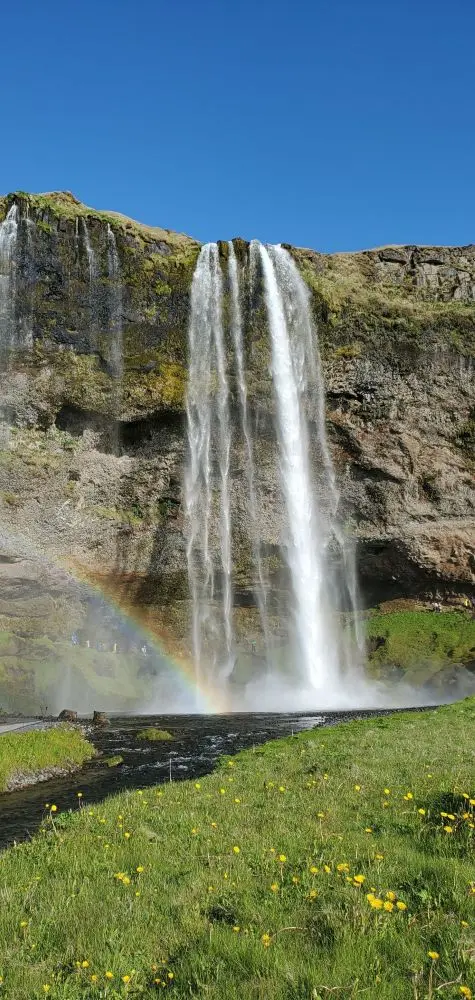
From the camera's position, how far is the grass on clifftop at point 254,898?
440 centimetres

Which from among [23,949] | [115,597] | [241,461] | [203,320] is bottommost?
[23,949]

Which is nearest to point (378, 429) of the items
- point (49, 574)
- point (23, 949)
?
point (49, 574)

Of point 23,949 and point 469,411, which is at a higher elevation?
point 469,411

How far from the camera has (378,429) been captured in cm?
5122

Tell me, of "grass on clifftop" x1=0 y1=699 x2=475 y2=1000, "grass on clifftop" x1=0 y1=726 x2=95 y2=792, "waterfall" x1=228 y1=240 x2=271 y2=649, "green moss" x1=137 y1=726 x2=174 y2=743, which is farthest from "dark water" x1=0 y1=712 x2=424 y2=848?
"waterfall" x1=228 y1=240 x2=271 y2=649

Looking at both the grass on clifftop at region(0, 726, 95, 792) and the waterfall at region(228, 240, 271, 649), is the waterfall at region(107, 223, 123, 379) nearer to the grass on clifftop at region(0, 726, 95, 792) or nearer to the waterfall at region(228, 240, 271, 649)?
the waterfall at region(228, 240, 271, 649)

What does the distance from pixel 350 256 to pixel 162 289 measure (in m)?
18.0

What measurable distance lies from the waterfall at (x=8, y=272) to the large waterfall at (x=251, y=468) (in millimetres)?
13524

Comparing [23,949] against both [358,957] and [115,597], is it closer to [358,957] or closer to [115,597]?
[358,957]

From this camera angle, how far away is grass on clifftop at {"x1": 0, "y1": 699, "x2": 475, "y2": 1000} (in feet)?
14.4

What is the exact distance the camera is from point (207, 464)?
49.4 metres

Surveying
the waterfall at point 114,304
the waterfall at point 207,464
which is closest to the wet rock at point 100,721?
the waterfall at point 207,464

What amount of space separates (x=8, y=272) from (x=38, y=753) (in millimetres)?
39752

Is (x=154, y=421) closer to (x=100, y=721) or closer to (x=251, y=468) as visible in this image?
(x=251, y=468)
